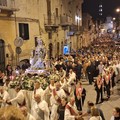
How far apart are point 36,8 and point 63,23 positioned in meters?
8.68

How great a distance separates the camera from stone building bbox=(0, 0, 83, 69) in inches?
761

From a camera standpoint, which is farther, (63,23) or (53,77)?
(63,23)

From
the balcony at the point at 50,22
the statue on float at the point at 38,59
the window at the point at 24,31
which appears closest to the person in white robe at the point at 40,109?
the statue on float at the point at 38,59

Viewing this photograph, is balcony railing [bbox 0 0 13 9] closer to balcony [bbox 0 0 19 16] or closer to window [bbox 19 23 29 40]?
balcony [bbox 0 0 19 16]

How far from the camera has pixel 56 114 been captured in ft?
28.1

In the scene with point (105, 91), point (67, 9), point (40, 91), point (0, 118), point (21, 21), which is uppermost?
point (67, 9)

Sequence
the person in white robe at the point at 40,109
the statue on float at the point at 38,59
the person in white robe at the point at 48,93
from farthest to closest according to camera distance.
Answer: the statue on float at the point at 38,59, the person in white robe at the point at 48,93, the person in white robe at the point at 40,109

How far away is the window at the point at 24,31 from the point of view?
21828 mm

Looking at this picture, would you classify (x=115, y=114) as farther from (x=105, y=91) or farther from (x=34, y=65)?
(x=105, y=91)

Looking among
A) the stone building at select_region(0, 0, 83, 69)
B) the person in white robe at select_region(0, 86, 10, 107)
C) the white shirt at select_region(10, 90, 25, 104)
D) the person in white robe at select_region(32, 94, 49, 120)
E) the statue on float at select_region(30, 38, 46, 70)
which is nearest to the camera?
the person in white robe at select_region(32, 94, 49, 120)

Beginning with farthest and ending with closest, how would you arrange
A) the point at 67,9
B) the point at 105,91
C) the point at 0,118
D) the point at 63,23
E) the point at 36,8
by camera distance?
the point at 67,9
the point at 63,23
the point at 36,8
the point at 105,91
the point at 0,118

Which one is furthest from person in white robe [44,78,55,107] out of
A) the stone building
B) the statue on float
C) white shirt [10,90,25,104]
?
the stone building

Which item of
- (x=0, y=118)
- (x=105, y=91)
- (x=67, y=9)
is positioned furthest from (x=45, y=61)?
(x=67, y=9)

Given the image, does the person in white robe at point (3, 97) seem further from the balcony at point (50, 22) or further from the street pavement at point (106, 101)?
the balcony at point (50, 22)
